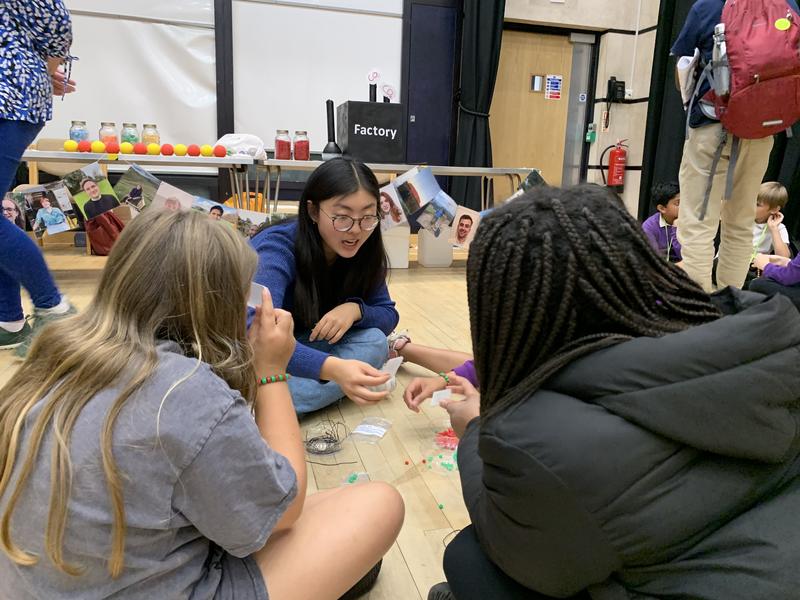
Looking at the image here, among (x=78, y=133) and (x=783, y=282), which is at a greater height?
(x=78, y=133)

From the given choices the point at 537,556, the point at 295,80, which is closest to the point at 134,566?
the point at 537,556

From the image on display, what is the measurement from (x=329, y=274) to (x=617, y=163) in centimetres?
455

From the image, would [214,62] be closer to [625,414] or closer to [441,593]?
[441,593]

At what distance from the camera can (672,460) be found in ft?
2.05

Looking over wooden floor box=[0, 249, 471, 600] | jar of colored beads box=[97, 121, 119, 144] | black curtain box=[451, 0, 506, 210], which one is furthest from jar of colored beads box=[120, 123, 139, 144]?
black curtain box=[451, 0, 506, 210]

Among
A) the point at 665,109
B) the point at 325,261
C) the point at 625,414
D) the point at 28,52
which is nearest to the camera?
the point at 625,414

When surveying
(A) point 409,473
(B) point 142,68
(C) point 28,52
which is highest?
(B) point 142,68

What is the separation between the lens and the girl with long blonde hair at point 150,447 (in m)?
0.64

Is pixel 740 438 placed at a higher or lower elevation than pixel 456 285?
higher

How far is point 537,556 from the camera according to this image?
692mm

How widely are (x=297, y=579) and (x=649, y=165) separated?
527 centimetres

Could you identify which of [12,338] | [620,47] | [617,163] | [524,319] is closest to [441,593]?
[524,319]

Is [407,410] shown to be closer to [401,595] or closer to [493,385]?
[401,595]

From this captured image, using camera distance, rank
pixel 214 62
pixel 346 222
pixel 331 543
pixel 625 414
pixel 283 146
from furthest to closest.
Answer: pixel 214 62, pixel 283 146, pixel 346 222, pixel 331 543, pixel 625 414
